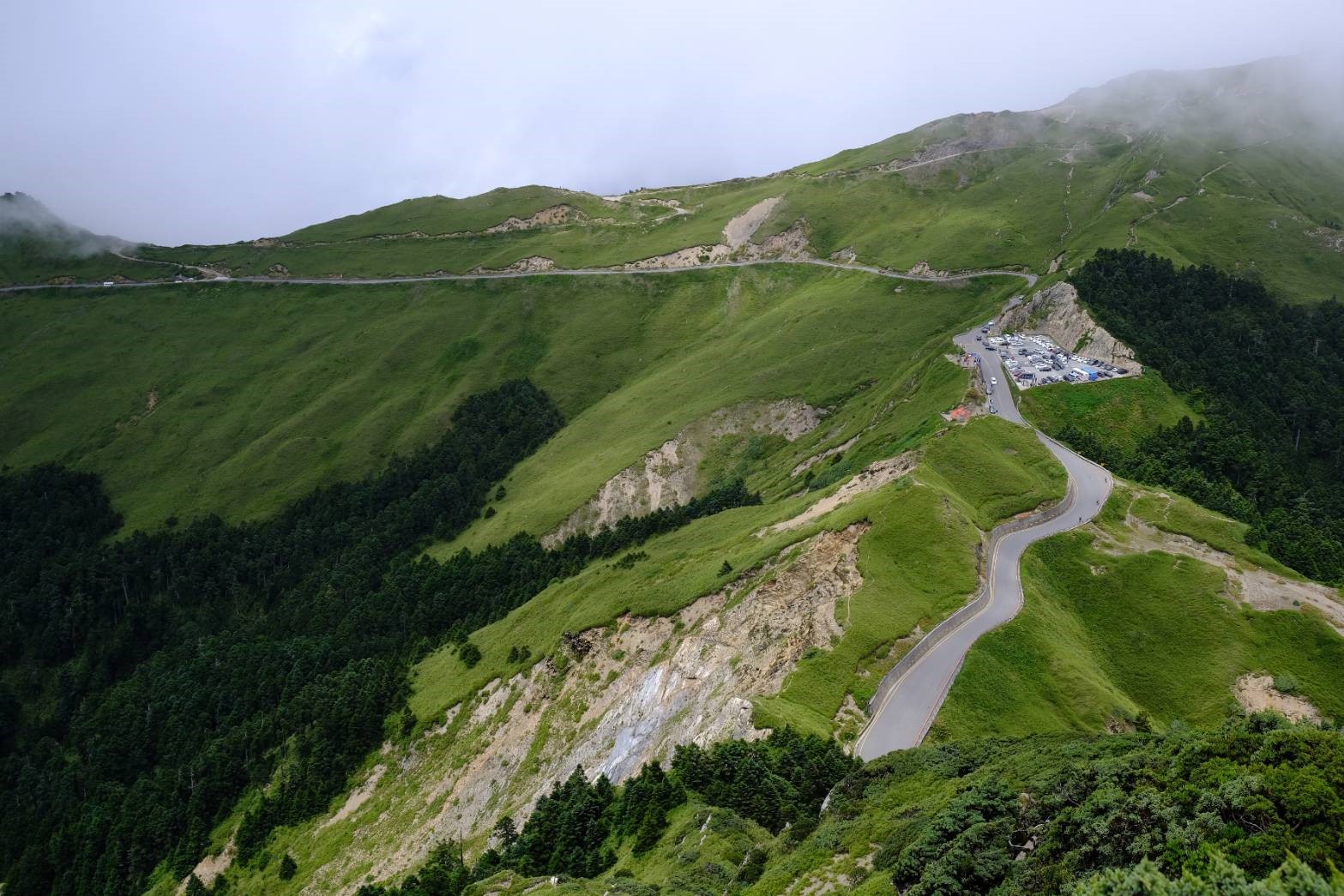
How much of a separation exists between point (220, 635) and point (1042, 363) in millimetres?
164662

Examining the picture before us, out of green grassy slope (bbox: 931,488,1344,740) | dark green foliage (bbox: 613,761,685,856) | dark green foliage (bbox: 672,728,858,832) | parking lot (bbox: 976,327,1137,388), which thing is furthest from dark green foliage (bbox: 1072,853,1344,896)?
parking lot (bbox: 976,327,1137,388)

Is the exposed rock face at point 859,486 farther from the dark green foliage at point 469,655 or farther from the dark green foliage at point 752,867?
the dark green foliage at point 752,867

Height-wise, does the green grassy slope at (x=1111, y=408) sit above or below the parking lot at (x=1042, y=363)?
below

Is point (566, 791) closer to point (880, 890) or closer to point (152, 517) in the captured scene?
point (880, 890)

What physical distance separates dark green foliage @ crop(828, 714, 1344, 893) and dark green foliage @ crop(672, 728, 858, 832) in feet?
27.4

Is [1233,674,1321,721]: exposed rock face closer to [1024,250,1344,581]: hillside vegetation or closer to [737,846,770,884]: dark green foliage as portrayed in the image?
[1024,250,1344,581]: hillside vegetation

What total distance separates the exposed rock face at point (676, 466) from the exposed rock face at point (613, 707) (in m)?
53.2

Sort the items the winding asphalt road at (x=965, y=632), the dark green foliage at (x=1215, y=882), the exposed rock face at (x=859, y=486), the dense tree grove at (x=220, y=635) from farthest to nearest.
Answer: the dense tree grove at (x=220, y=635)
the exposed rock face at (x=859, y=486)
the winding asphalt road at (x=965, y=632)
the dark green foliage at (x=1215, y=882)

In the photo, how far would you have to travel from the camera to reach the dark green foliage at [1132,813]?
902 inches

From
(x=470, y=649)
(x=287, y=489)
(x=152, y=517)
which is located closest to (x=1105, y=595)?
(x=470, y=649)

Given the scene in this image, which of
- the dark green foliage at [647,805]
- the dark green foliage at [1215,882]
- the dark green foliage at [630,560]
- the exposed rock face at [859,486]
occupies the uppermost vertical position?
the dark green foliage at [1215,882]

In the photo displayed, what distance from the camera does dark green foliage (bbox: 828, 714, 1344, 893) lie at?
2291cm

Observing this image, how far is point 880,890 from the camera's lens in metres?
30.8

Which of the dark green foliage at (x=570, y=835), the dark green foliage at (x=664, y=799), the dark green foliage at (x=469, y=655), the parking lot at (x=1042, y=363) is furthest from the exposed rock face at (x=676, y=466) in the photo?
the dark green foliage at (x=570, y=835)
